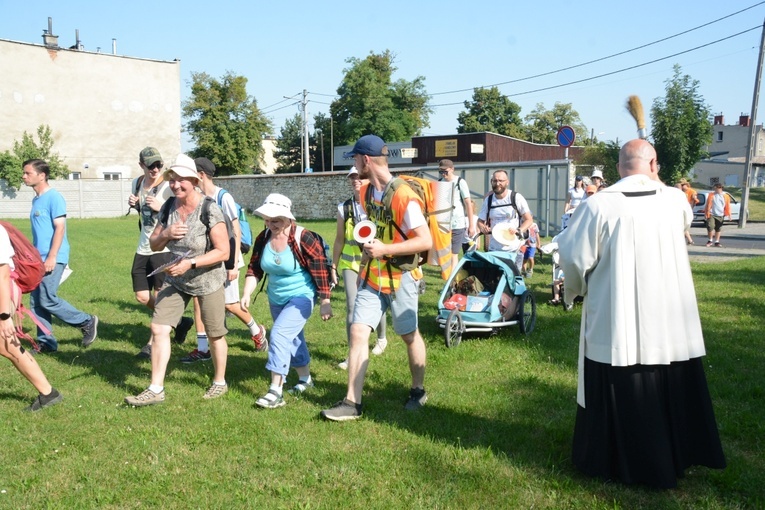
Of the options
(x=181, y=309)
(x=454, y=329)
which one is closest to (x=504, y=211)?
(x=454, y=329)

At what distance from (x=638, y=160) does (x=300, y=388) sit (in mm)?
3405

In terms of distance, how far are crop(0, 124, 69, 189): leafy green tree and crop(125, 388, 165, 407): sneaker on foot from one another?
36661 millimetres

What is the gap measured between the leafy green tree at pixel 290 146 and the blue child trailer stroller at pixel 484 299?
2664 inches

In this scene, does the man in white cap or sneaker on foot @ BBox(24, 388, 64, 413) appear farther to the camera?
the man in white cap

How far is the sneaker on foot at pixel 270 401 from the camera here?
5.46m

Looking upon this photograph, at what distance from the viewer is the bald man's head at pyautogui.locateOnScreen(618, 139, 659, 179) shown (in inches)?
157

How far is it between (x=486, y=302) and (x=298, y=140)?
6924 centimetres

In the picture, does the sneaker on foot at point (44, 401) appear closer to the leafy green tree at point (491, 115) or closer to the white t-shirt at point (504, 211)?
the white t-shirt at point (504, 211)

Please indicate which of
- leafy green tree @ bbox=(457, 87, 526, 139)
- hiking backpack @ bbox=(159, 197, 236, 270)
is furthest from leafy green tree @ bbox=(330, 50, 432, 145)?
hiking backpack @ bbox=(159, 197, 236, 270)

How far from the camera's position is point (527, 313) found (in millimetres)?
8242

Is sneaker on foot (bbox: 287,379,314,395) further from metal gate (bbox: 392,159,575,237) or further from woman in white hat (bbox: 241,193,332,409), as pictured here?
metal gate (bbox: 392,159,575,237)

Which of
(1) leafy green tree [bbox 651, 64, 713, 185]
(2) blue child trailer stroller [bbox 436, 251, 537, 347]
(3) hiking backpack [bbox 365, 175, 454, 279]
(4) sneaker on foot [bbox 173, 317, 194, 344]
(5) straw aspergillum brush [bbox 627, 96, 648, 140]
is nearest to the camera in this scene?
(5) straw aspergillum brush [bbox 627, 96, 648, 140]

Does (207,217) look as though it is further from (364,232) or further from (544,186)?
(544,186)

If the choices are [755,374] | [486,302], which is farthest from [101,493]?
[755,374]
